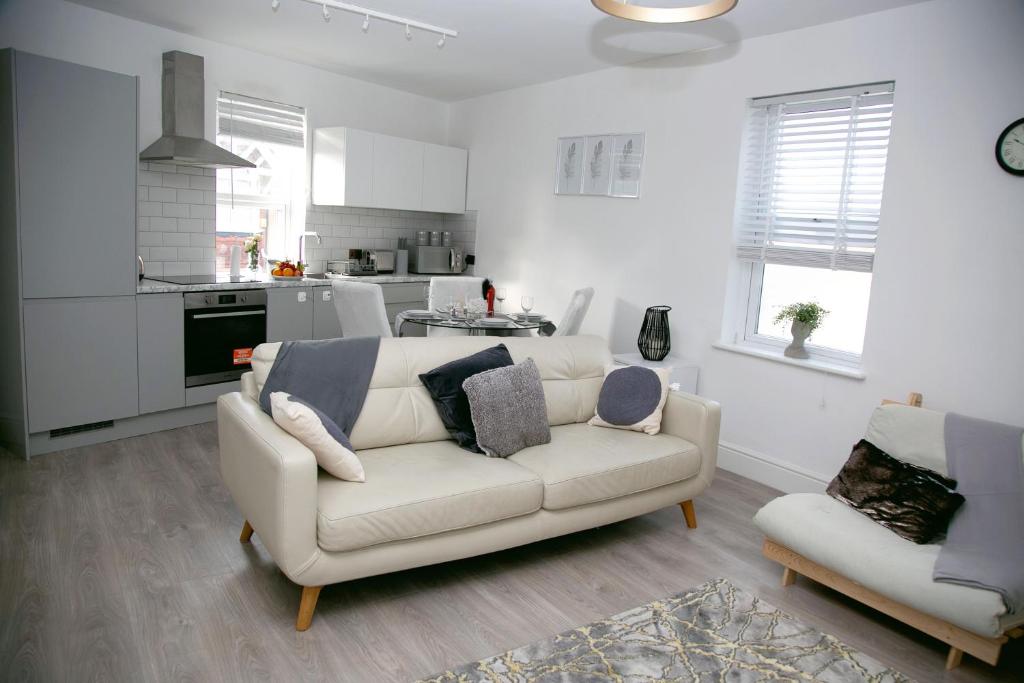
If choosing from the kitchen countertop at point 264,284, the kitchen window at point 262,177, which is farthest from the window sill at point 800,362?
the kitchen window at point 262,177

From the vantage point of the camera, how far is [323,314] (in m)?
5.47

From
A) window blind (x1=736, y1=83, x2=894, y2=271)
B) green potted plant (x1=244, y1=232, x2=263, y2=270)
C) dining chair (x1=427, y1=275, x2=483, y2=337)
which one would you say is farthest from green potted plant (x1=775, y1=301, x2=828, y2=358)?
green potted plant (x1=244, y1=232, x2=263, y2=270)

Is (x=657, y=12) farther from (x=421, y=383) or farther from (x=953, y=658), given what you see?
(x=953, y=658)

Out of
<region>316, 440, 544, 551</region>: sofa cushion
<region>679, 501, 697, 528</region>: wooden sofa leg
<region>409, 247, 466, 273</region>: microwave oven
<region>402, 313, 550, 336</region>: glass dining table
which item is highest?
<region>409, 247, 466, 273</region>: microwave oven

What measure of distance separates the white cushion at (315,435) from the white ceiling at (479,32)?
2585 millimetres

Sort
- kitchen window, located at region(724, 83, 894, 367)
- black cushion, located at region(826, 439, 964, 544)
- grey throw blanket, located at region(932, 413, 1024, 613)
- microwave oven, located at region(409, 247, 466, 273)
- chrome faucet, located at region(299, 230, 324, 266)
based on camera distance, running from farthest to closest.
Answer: microwave oven, located at region(409, 247, 466, 273)
chrome faucet, located at region(299, 230, 324, 266)
kitchen window, located at region(724, 83, 894, 367)
black cushion, located at region(826, 439, 964, 544)
grey throw blanket, located at region(932, 413, 1024, 613)

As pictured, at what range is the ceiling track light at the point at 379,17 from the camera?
3.95 meters

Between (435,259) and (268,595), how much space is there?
418 centimetres

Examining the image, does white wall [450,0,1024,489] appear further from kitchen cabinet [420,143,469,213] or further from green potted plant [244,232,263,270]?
green potted plant [244,232,263,270]

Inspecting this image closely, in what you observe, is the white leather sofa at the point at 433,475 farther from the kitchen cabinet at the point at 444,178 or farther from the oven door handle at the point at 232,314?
the kitchen cabinet at the point at 444,178

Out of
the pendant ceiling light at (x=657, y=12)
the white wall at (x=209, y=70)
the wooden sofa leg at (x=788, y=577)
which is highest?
the white wall at (x=209, y=70)

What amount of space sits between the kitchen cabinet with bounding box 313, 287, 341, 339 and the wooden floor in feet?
6.28

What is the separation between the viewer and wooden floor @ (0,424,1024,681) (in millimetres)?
2312

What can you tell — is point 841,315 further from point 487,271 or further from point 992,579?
point 487,271
